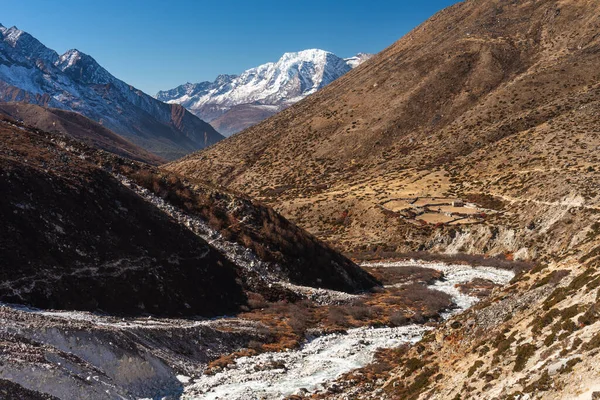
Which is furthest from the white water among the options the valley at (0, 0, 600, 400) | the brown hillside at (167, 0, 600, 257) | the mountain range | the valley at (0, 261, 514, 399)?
the brown hillside at (167, 0, 600, 257)

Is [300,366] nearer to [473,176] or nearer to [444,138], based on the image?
[473,176]

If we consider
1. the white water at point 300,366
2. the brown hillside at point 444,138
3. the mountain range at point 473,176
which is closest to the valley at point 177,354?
the white water at point 300,366

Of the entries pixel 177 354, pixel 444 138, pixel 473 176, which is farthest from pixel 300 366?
pixel 444 138

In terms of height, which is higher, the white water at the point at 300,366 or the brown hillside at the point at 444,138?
the brown hillside at the point at 444,138

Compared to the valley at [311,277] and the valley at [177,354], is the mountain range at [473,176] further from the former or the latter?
the valley at [177,354]

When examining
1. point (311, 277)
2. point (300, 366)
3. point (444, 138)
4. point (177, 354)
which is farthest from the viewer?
point (444, 138)

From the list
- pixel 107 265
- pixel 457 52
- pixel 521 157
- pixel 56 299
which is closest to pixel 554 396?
pixel 56 299

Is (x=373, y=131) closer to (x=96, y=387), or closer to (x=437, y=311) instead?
(x=437, y=311)

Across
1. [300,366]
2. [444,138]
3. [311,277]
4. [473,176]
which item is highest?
[444,138]
